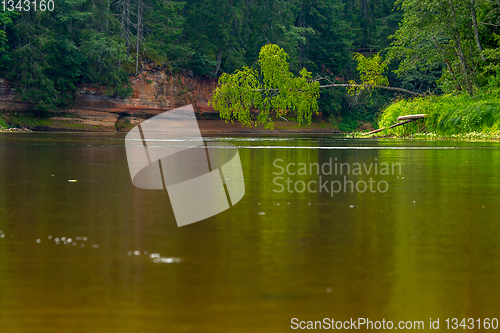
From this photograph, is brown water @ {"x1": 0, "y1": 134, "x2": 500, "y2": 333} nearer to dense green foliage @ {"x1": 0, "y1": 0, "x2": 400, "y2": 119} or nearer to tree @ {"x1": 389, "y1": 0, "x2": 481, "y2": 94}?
tree @ {"x1": 389, "y1": 0, "x2": 481, "y2": 94}

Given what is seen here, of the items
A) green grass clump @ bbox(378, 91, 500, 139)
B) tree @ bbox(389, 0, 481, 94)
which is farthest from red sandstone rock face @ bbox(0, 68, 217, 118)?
green grass clump @ bbox(378, 91, 500, 139)

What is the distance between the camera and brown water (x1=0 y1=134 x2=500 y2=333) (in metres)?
2.65

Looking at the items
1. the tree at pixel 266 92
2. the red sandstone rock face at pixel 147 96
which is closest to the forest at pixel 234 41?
the red sandstone rock face at pixel 147 96

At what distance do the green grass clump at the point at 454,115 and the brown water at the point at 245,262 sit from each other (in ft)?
68.4

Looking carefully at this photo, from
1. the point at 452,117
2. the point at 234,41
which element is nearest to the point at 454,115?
the point at 452,117

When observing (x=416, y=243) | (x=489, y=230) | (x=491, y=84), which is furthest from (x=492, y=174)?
(x=491, y=84)

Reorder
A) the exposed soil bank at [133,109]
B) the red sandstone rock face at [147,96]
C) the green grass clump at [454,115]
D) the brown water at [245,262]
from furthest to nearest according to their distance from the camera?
the red sandstone rock face at [147,96] → the exposed soil bank at [133,109] → the green grass clump at [454,115] → the brown water at [245,262]

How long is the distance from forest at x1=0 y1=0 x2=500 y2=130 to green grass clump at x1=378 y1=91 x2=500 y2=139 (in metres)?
2.11

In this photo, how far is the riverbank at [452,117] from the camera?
26.4 metres

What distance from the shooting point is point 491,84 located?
2994 cm

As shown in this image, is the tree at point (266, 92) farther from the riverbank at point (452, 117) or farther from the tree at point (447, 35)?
the tree at point (447, 35)

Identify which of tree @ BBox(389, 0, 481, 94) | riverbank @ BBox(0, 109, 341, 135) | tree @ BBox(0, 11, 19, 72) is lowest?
riverbank @ BBox(0, 109, 341, 135)

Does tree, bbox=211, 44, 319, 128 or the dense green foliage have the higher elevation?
the dense green foliage

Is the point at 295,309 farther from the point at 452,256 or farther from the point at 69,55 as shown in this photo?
the point at 69,55
